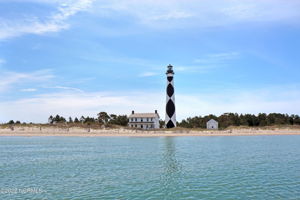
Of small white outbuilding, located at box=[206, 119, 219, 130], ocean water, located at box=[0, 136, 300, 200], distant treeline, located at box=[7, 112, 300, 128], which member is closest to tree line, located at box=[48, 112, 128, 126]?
distant treeline, located at box=[7, 112, 300, 128]

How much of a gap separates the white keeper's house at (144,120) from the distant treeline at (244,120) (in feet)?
37.9

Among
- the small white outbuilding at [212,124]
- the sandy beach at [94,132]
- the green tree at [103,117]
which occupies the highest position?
the green tree at [103,117]

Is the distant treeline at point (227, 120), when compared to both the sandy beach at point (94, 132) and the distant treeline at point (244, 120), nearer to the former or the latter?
the distant treeline at point (244, 120)

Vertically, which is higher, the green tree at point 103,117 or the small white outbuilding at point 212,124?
the green tree at point 103,117

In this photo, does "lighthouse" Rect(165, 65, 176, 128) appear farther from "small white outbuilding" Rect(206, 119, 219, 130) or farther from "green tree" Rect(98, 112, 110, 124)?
"green tree" Rect(98, 112, 110, 124)

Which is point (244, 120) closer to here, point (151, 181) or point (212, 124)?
point (212, 124)

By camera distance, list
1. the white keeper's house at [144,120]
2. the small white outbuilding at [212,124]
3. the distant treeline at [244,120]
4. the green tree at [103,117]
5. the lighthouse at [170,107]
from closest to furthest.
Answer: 1. the lighthouse at [170,107]
2. the small white outbuilding at [212,124]
3. the white keeper's house at [144,120]
4. the distant treeline at [244,120]
5. the green tree at [103,117]

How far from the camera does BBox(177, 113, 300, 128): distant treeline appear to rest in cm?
9425

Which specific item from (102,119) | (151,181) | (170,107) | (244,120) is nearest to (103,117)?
(102,119)

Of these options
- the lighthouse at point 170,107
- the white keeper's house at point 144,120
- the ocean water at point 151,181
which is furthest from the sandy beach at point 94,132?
the ocean water at point 151,181

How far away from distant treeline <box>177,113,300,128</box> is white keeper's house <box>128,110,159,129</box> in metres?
11.5

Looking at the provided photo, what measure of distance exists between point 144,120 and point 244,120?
1399 inches

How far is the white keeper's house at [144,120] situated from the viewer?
89.9m

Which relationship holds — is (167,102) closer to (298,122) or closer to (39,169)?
(298,122)
